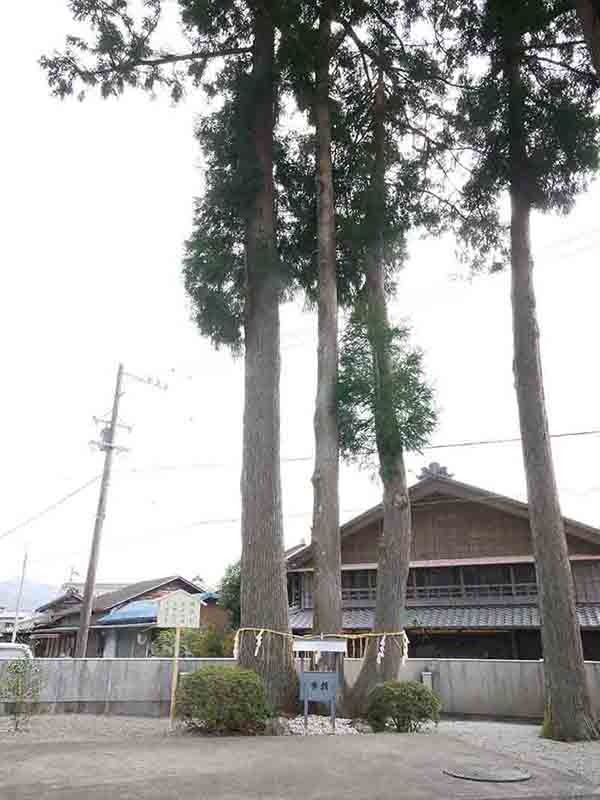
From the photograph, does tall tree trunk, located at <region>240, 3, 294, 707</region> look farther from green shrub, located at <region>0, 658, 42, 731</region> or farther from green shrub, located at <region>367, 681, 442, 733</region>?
green shrub, located at <region>0, 658, 42, 731</region>

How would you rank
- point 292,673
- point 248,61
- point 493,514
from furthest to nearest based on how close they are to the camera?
point 493,514 < point 248,61 < point 292,673

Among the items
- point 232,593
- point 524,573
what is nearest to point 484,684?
point 524,573

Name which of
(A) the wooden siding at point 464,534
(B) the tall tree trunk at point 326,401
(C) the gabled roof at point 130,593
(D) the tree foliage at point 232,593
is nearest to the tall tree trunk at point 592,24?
(B) the tall tree trunk at point 326,401

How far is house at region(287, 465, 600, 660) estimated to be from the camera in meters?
19.0

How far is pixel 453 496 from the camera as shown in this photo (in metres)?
21.5

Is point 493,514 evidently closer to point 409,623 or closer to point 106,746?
point 409,623

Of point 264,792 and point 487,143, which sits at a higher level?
point 487,143

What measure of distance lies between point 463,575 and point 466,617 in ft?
6.24

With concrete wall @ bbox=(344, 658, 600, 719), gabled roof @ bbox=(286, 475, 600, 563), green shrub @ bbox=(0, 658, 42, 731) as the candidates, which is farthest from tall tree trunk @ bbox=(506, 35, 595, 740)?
gabled roof @ bbox=(286, 475, 600, 563)

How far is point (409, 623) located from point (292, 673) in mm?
11822

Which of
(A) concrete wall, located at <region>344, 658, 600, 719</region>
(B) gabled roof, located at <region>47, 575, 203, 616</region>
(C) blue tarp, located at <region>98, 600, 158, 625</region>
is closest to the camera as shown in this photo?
(A) concrete wall, located at <region>344, 658, 600, 719</region>

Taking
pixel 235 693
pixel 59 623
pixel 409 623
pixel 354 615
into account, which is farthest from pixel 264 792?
pixel 59 623

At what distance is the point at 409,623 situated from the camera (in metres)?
19.5

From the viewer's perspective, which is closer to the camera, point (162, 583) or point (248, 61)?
point (248, 61)
